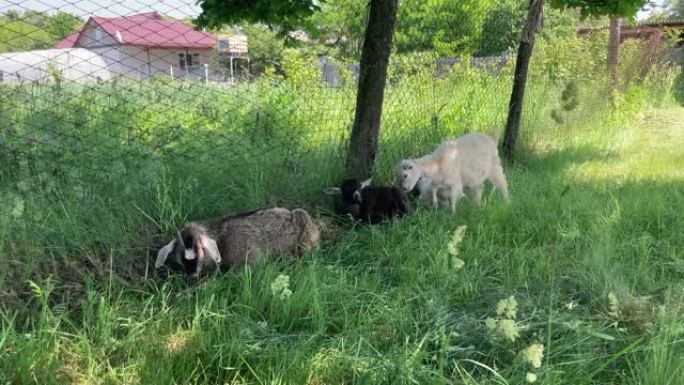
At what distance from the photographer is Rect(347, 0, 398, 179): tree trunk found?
5.44m

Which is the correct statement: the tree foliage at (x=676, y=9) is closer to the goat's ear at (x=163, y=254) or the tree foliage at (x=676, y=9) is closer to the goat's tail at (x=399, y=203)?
the goat's tail at (x=399, y=203)

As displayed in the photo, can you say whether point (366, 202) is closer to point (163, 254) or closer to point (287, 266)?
point (287, 266)

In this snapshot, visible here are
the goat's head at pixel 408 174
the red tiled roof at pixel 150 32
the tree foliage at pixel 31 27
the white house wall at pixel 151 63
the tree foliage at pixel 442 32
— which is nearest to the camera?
the tree foliage at pixel 31 27

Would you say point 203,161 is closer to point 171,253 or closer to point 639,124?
point 171,253

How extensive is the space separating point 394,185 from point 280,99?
1555mm

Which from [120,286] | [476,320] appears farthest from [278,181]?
[476,320]

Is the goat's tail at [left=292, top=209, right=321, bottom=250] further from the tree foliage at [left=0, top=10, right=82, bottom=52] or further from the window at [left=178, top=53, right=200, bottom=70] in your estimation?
the tree foliage at [left=0, top=10, right=82, bottom=52]

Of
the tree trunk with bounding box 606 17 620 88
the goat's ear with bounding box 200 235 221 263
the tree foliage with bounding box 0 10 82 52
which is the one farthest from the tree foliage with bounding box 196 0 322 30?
the tree trunk with bounding box 606 17 620 88

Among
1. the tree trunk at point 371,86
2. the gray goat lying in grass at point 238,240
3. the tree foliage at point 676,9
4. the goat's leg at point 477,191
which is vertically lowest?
the goat's leg at point 477,191

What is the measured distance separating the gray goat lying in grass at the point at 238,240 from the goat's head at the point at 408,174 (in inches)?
52.7

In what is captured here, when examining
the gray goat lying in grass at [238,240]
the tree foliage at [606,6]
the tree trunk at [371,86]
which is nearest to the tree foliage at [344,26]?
the tree trunk at [371,86]

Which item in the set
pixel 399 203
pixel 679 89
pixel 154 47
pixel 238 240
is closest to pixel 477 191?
pixel 399 203

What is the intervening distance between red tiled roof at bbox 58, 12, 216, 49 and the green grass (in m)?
0.44

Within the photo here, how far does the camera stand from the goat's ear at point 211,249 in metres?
3.91
